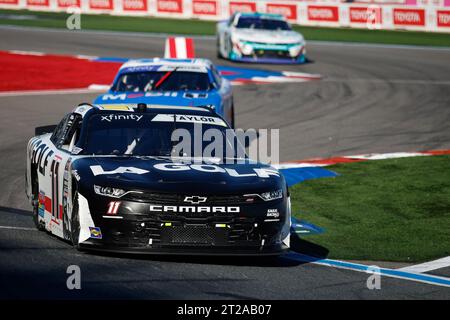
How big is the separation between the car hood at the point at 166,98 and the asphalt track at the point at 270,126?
152 centimetres

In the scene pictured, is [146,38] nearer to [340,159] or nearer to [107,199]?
[340,159]

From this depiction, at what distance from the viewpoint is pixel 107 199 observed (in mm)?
8523

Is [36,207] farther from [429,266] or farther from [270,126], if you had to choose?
[270,126]

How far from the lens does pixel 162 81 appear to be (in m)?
16.4

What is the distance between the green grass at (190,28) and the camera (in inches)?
1521

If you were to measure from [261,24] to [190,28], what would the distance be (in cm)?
1148

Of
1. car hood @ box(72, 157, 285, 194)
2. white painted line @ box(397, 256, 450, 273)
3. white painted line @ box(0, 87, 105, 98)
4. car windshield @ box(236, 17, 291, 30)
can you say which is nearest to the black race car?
car hood @ box(72, 157, 285, 194)

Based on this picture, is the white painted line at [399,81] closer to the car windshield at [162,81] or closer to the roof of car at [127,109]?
the car windshield at [162,81]

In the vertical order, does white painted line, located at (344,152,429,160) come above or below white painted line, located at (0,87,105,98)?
below

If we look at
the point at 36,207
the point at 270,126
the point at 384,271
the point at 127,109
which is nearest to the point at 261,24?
the point at 270,126

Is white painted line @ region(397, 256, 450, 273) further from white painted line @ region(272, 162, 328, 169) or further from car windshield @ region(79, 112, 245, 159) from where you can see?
white painted line @ region(272, 162, 328, 169)

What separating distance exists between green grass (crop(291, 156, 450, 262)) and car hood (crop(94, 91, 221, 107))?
7.01 ft

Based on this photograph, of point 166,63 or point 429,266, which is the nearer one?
point 429,266

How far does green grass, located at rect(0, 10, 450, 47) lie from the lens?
38625mm
